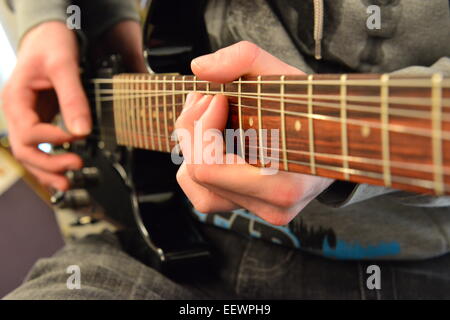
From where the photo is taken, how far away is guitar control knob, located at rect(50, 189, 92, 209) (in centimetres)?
89

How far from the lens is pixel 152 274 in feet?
2.16

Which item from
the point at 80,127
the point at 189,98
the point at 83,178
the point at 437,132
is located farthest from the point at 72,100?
the point at 437,132

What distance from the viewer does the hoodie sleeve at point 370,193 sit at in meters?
0.40

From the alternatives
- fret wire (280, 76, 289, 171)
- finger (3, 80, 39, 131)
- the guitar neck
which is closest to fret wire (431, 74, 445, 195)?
the guitar neck

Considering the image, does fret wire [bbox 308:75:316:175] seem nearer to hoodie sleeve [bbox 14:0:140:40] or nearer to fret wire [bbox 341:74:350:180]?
fret wire [bbox 341:74:350:180]

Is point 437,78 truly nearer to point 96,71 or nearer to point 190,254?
point 190,254

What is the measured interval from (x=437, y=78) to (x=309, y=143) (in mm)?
104

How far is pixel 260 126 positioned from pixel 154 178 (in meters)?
0.40

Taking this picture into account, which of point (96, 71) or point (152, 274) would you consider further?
point (96, 71)

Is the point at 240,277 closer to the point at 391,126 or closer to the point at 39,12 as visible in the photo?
the point at 391,126

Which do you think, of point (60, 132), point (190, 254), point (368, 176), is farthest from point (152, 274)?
point (368, 176)
